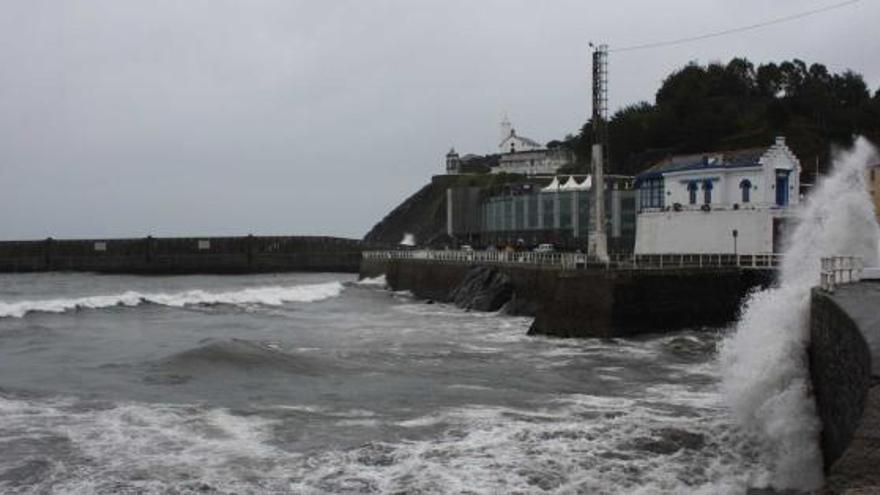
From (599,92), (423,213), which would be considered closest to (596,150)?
(599,92)

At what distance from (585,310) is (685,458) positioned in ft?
42.8

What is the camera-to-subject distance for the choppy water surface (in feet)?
33.6

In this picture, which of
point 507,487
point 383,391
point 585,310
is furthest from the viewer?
point 585,310

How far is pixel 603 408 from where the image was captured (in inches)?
555

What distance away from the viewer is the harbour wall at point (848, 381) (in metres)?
6.72

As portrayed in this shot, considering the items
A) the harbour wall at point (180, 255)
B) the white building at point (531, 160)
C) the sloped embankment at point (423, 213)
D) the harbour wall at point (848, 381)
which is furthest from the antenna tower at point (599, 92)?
the white building at point (531, 160)

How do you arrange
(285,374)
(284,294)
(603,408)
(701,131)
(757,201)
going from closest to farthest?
(603,408) → (285,374) → (757,201) → (284,294) → (701,131)

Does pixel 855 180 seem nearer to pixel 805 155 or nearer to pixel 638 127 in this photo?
pixel 805 155

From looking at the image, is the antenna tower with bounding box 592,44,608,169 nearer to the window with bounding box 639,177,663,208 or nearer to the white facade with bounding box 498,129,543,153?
the window with bounding box 639,177,663,208

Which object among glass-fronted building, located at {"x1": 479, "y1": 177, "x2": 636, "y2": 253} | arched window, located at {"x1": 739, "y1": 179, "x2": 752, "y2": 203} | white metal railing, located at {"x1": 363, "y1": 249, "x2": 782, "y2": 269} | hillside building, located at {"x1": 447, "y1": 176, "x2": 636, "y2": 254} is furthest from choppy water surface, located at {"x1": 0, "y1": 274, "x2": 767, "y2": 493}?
glass-fronted building, located at {"x1": 479, "y1": 177, "x2": 636, "y2": 253}

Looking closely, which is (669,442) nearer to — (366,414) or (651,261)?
(366,414)

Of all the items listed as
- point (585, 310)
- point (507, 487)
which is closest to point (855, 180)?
point (585, 310)

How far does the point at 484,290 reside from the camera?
112 ft

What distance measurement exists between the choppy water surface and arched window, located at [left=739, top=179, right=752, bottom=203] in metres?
11.9
